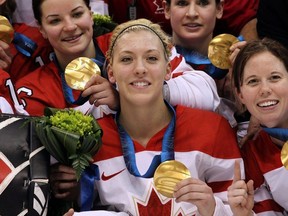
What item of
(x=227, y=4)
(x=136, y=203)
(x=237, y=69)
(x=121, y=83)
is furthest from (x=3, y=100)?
(x=227, y=4)

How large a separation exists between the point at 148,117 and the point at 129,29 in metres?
0.30

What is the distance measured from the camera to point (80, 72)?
7.36 ft

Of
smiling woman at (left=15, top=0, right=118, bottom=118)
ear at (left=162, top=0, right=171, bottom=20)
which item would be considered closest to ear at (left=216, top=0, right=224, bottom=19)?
ear at (left=162, top=0, right=171, bottom=20)

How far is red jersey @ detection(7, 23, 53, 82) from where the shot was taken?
266 cm

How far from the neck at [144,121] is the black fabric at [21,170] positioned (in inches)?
12.5

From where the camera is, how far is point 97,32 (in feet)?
8.87

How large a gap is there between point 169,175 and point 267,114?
0.40m

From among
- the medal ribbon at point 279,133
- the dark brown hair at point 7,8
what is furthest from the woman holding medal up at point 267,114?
the dark brown hair at point 7,8

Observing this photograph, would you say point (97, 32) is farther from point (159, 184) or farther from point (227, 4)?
point (159, 184)

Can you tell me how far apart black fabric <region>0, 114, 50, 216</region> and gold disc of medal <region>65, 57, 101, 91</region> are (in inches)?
11.3

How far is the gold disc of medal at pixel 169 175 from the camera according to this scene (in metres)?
1.92

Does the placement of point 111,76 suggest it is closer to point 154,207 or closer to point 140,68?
point 140,68

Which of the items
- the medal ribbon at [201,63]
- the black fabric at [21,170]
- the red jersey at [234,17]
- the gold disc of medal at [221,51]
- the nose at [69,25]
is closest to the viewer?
the black fabric at [21,170]

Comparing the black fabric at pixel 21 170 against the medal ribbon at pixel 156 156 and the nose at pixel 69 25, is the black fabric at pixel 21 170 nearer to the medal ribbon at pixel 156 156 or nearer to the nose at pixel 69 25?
the medal ribbon at pixel 156 156
